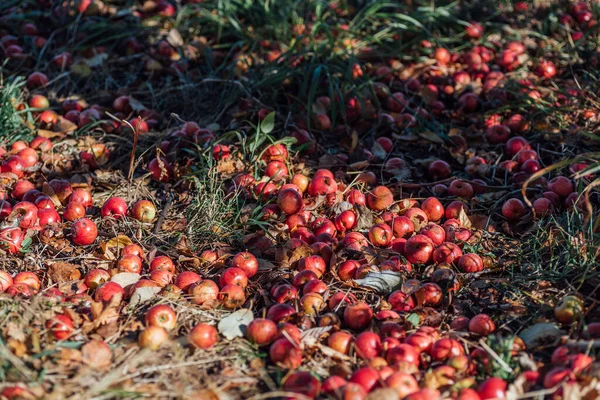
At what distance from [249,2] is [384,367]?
4272 millimetres

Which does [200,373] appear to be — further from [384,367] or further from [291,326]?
[384,367]

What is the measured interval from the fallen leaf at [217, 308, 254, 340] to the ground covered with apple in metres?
0.02

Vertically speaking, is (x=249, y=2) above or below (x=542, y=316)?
above

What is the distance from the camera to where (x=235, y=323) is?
3.17 meters

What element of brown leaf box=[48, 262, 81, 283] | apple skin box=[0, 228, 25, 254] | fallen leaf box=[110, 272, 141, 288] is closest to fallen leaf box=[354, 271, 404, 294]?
fallen leaf box=[110, 272, 141, 288]

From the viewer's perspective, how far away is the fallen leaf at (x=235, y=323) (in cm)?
311

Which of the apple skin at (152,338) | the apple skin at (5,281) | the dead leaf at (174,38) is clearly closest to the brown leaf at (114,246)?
the apple skin at (5,281)

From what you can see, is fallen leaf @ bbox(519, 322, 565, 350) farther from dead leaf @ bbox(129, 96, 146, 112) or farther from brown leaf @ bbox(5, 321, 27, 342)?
dead leaf @ bbox(129, 96, 146, 112)

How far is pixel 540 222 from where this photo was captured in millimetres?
3959

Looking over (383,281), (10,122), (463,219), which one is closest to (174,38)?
(10,122)

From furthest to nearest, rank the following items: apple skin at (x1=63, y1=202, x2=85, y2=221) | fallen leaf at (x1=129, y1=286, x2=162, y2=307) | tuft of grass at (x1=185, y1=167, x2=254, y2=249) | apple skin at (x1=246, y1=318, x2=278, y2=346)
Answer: apple skin at (x1=63, y1=202, x2=85, y2=221) → tuft of grass at (x1=185, y1=167, x2=254, y2=249) → fallen leaf at (x1=129, y1=286, x2=162, y2=307) → apple skin at (x1=246, y1=318, x2=278, y2=346)

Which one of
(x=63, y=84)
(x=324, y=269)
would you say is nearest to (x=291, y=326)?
(x=324, y=269)

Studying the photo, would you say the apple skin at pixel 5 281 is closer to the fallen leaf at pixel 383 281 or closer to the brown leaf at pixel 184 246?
the brown leaf at pixel 184 246

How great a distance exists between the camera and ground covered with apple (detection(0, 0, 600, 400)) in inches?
115
